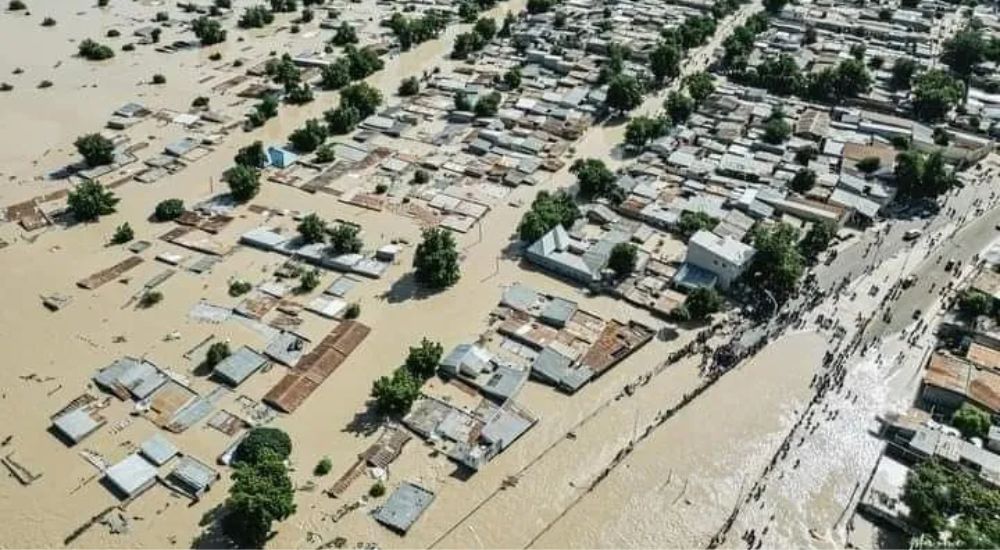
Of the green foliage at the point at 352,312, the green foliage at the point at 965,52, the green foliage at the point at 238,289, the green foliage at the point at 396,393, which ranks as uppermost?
the green foliage at the point at 965,52

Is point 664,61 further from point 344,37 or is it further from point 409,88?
point 344,37

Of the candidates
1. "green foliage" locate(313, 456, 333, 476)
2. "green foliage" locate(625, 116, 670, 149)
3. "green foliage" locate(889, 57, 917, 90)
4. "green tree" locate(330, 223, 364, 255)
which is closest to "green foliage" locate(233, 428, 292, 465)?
"green foliage" locate(313, 456, 333, 476)

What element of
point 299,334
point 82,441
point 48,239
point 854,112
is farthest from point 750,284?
point 48,239

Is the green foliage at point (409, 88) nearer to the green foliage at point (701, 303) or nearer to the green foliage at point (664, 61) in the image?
the green foliage at point (664, 61)

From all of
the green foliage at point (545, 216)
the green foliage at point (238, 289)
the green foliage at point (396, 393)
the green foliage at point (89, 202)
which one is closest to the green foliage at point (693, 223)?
the green foliage at point (545, 216)

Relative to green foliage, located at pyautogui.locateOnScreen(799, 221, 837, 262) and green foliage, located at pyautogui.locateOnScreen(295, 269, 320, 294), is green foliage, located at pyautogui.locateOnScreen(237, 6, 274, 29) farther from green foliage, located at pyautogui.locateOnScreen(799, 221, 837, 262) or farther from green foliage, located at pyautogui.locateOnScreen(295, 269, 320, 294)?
green foliage, located at pyautogui.locateOnScreen(799, 221, 837, 262)
